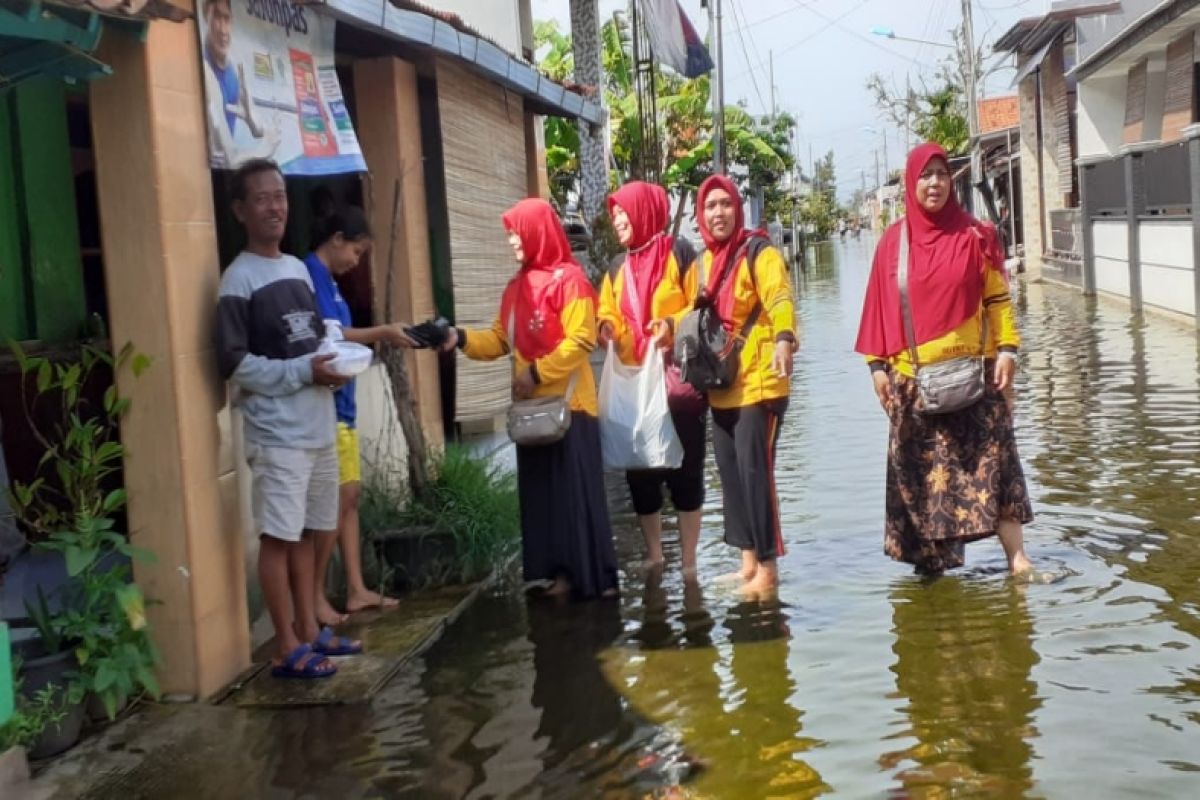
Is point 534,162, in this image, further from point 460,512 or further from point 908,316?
point 908,316

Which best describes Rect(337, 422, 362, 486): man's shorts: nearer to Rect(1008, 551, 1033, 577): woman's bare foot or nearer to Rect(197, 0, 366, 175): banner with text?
Rect(197, 0, 366, 175): banner with text

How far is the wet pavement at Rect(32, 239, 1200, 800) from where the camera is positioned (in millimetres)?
4066

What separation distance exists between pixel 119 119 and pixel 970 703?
3629 millimetres

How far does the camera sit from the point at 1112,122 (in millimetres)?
25781

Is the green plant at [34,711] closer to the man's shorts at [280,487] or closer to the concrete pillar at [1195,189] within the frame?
the man's shorts at [280,487]

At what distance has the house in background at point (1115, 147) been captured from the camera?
1678cm

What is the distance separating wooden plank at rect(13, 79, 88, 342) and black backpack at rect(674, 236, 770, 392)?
8.81 ft

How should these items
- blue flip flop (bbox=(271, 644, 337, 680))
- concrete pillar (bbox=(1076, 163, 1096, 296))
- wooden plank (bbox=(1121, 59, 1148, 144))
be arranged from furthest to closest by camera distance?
wooden plank (bbox=(1121, 59, 1148, 144))
concrete pillar (bbox=(1076, 163, 1096, 296))
blue flip flop (bbox=(271, 644, 337, 680))

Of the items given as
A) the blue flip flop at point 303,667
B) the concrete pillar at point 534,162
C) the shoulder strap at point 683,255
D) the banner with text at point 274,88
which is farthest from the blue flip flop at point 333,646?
the concrete pillar at point 534,162

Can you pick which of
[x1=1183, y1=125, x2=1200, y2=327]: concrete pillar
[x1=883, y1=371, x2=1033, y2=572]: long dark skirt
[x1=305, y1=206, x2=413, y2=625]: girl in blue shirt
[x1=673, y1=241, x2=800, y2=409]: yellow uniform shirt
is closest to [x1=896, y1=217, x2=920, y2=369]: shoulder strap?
[x1=883, y1=371, x2=1033, y2=572]: long dark skirt

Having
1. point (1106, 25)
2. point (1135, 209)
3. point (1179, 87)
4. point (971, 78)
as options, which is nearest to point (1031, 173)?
point (971, 78)

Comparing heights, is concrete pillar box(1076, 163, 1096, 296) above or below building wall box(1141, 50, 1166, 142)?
below

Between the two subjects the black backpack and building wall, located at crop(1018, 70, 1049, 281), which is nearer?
the black backpack

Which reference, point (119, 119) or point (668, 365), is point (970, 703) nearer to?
point (668, 365)
